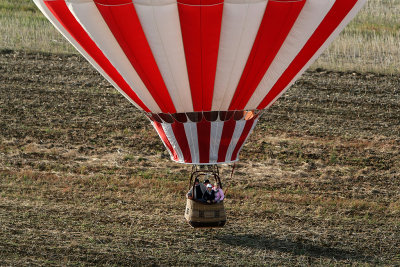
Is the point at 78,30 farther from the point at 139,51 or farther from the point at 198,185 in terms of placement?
the point at 198,185

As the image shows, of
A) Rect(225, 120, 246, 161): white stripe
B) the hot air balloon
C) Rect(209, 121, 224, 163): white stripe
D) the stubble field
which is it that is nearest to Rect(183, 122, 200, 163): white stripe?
the hot air balloon

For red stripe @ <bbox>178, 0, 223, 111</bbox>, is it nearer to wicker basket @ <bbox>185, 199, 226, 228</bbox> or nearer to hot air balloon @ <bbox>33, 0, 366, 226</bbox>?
hot air balloon @ <bbox>33, 0, 366, 226</bbox>

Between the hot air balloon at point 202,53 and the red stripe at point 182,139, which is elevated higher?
the hot air balloon at point 202,53

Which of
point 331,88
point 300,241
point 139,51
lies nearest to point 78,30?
point 139,51

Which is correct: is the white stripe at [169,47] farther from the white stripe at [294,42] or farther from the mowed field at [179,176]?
the mowed field at [179,176]

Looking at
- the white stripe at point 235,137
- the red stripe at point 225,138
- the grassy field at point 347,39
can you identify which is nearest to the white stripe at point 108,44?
the red stripe at point 225,138

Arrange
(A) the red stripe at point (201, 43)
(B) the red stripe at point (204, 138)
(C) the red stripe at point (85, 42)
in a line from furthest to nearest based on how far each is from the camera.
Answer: (B) the red stripe at point (204, 138) < (C) the red stripe at point (85, 42) < (A) the red stripe at point (201, 43)
